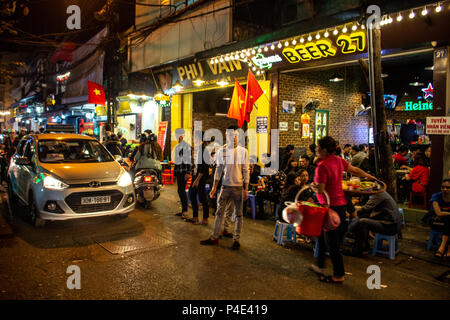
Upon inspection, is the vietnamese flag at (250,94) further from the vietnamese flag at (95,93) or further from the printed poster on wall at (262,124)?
the vietnamese flag at (95,93)

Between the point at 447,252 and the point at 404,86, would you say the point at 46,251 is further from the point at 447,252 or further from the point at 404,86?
the point at 404,86

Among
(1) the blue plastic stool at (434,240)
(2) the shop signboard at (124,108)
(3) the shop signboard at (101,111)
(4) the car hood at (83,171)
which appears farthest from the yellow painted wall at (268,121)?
(3) the shop signboard at (101,111)

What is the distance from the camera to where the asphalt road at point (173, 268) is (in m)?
4.21

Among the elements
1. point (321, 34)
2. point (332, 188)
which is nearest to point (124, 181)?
point (332, 188)

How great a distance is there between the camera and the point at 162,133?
55.7ft

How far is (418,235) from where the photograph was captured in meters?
7.12

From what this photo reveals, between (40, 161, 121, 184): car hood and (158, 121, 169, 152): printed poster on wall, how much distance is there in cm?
944

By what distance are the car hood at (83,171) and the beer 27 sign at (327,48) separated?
637 cm

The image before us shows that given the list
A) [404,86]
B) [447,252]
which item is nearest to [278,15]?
[404,86]

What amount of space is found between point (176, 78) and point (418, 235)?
40.2 feet

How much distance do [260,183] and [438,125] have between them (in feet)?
14.1

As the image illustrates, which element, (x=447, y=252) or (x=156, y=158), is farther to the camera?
(x=156, y=158)

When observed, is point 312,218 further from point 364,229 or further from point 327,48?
point 327,48

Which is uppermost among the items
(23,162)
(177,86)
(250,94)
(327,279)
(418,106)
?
(177,86)
